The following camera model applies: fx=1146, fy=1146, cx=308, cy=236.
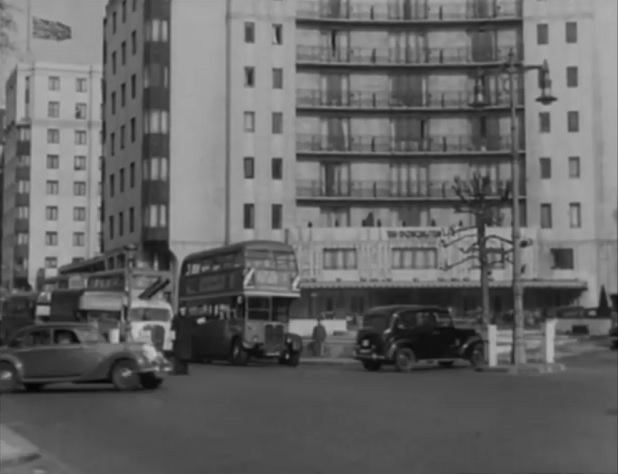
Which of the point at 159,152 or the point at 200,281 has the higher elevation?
the point at 159,152

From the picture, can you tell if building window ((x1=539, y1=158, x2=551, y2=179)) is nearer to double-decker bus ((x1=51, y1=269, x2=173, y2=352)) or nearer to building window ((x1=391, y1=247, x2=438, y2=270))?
building window ((x1=391, y1=247, x2=438, y2=270))

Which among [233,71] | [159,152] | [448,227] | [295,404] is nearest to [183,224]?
[159,152]

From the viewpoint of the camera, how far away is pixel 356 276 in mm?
63438

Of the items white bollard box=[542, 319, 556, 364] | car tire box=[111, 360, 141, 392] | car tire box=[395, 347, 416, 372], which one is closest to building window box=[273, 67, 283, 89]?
car tire box=[395, 347, 416, 372]

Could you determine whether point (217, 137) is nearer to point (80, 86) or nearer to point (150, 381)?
point (80, 86)

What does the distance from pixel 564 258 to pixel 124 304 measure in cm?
2998

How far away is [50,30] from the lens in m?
7.02

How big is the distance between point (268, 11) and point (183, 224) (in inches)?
603

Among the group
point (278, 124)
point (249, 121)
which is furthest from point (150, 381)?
point (278, 124)

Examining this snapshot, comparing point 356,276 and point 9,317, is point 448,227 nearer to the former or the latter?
point 356,276

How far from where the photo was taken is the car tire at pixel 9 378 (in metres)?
21.1

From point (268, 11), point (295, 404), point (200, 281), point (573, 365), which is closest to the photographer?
point (573, 365)

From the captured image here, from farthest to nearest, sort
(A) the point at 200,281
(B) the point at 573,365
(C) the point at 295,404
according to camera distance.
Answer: (A) the point at 200,281, (C) the point at 295,404, (B) the point at 573,365

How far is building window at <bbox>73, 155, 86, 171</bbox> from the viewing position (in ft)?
277
